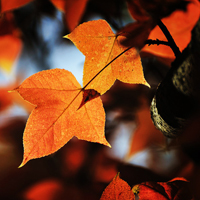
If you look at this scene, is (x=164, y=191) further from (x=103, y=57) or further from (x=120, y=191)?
(x=103, y=57)

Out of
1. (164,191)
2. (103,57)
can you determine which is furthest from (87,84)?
(164,191)

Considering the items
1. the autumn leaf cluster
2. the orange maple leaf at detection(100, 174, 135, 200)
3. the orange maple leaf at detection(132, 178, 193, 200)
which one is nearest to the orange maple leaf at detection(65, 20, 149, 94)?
the autumn leaf cluster

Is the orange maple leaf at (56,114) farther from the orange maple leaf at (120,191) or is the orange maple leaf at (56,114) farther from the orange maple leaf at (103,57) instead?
the orange maple leaf at (120,191)

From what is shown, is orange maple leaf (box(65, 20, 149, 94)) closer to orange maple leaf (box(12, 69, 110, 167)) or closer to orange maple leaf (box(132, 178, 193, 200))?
orange maple leaf (box(12, 69, 110, 167))

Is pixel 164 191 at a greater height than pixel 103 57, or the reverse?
pixel 103 57

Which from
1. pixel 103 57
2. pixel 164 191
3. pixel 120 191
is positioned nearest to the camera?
pixel 103 57
